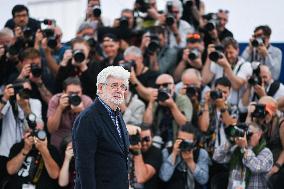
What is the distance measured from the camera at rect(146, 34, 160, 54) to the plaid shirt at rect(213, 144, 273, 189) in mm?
1503

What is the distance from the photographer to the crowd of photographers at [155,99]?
7031 mm

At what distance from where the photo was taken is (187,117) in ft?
24.7

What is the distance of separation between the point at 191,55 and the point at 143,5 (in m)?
1.15

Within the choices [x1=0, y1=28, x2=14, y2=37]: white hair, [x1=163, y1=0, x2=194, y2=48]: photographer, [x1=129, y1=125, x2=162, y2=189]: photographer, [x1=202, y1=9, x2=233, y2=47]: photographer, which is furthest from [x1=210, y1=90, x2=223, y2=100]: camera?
[x1=0, y1=28, x2=14, y2=37]: white hair

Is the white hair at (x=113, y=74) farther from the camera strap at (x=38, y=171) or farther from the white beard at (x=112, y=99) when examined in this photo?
the camera strap at (x=38, y=171)

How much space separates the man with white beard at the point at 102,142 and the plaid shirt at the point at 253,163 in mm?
2565

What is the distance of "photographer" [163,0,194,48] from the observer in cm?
857

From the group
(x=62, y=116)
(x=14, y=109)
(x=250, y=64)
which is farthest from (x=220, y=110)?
(x=14, y=109)

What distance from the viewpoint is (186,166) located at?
7.22m

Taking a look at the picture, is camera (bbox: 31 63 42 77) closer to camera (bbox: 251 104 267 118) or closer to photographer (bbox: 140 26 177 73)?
photographer (bbox: 140 26 177 73)

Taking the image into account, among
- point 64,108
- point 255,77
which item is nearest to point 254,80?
point 255,77

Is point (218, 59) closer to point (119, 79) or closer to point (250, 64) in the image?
point (250, 64)

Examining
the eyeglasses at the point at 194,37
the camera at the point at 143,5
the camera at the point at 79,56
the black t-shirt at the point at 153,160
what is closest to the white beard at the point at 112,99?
the black t-shirt at the point at 153,160

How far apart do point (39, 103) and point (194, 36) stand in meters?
1.88
